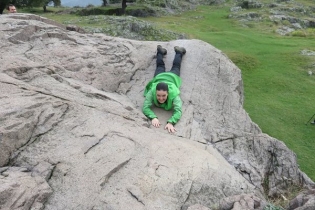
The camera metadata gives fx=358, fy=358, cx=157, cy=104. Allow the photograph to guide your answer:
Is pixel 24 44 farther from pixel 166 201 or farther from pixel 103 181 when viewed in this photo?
pixel 166 201

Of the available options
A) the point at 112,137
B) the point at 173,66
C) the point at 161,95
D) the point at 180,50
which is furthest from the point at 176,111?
the point at 180,50

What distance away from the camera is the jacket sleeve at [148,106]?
10.2 m

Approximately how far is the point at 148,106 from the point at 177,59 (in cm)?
308

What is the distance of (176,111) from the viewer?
33.9ft

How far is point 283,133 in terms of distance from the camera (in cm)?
1784

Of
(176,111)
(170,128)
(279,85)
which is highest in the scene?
(176,111)

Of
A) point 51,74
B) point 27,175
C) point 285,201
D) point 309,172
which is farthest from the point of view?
point 309,172

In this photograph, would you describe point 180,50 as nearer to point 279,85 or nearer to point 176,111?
point 176,111

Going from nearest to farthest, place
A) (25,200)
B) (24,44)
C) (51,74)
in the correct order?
(25,200) → (51,74) → (24,44)

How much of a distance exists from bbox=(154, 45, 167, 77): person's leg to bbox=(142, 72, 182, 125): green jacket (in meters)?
0.74

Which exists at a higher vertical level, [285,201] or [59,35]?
[59,35]

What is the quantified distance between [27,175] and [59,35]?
7138mm

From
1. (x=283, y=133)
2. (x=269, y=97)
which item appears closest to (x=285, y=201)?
(x=283, y=133)

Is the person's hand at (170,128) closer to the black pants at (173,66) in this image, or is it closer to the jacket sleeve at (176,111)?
the jacket sleeve at (176,111)
